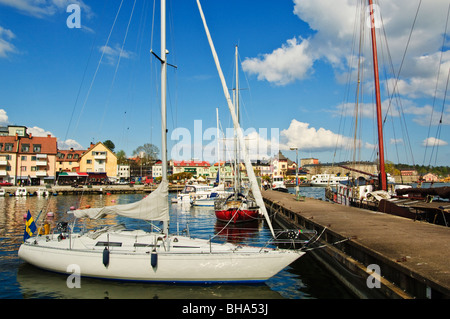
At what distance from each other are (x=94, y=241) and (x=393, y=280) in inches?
464

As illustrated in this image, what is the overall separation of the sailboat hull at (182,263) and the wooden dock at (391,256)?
7.62 feet

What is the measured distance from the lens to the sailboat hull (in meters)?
11.4

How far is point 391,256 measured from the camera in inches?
372

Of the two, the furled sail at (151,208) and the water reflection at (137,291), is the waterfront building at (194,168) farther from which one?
the water reflection at (137,291)

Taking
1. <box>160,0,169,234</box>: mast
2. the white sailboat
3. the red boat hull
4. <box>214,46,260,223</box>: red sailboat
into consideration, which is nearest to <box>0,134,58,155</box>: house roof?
<box>214,46,260,223</box>: red sailboat

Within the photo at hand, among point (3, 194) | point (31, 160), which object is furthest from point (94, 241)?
point (31, 160)

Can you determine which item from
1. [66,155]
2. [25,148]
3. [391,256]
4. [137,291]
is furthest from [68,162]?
[391,256]

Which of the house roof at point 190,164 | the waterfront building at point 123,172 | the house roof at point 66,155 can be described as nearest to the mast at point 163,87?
the house roof at point 66,155

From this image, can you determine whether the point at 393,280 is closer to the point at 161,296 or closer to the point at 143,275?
the point at 161,296

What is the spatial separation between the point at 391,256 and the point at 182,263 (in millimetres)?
7303
